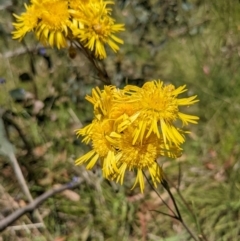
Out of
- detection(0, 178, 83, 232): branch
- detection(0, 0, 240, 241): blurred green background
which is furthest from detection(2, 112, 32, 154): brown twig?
detection(0, 178, 83, 232): branch

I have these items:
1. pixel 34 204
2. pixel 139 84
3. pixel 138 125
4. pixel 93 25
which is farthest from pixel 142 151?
pixel 139 84

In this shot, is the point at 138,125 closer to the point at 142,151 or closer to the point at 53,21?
the point at 142,151

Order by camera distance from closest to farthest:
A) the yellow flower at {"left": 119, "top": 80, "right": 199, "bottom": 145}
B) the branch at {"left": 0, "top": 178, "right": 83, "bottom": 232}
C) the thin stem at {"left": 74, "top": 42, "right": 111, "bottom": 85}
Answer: the yellow flower at {"left": 119, "top": 80, "right": 199, "bottom": 145}, the thin stem at {"left": 74, "top": 42, "right": 111, "bottom": 85}, the branch at {"left": 0, "top": 178, "right": 83, "bottom": 232}

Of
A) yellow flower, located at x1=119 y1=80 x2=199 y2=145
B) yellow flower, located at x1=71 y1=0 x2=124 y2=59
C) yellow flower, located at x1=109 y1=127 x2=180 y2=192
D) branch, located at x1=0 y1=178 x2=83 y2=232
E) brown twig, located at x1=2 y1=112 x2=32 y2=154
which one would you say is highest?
yellow flower, located at x1=71 y1=0 x2=124 y2=59

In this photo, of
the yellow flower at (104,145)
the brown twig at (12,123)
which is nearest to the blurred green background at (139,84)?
the brown twig at (12,123)

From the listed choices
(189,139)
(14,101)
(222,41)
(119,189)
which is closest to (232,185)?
(189,139)

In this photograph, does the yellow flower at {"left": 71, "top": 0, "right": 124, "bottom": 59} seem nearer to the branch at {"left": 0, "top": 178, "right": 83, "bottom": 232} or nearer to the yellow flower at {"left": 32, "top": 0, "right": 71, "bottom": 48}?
the yellow flower at {"left": 32, "top": 0, "right": 71, "bottom": 48}

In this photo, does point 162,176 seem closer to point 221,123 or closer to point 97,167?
point 97,167
